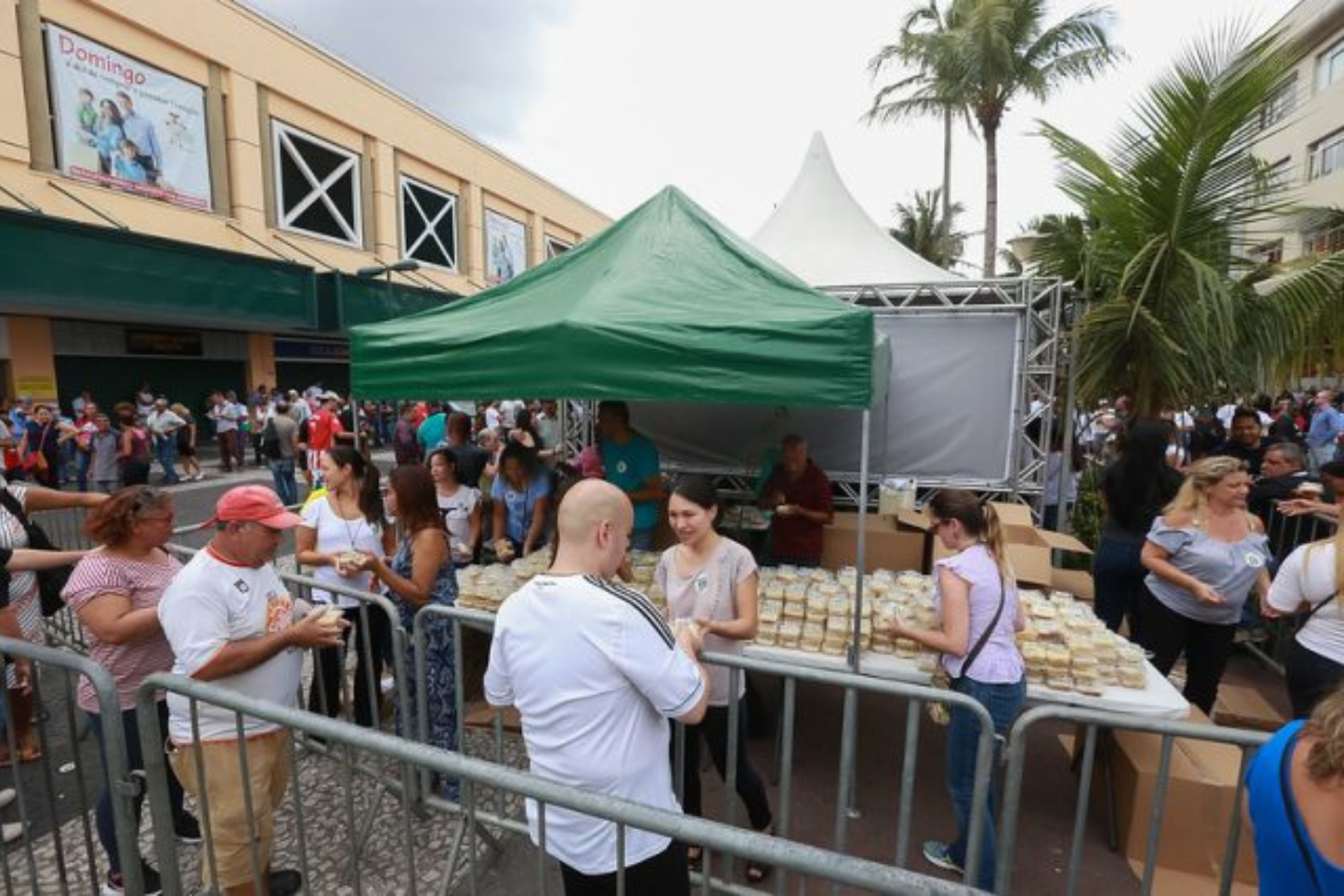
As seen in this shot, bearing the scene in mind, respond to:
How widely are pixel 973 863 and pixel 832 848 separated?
43.6 inches

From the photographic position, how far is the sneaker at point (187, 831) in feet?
10.3

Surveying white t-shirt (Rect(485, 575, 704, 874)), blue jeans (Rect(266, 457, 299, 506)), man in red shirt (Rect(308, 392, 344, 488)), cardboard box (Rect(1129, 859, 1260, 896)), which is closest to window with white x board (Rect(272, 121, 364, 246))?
man in red shirt (Rect(308, 392, 344, 488))

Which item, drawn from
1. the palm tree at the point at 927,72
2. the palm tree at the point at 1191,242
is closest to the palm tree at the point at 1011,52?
the palm tree at the point at 927,72

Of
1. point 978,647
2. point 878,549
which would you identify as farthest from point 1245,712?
point 978,647

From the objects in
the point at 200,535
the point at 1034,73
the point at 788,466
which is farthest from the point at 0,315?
the point at 1034,73

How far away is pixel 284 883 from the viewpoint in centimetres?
291

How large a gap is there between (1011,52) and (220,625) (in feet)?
56.4

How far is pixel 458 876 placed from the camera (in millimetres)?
3033

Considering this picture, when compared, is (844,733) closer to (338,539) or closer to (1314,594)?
(1314,594)

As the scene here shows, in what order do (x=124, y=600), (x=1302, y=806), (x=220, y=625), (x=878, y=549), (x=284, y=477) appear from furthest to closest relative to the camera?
(x=284, y=477) < (x=878, y=549) < (x=124, y=600) < (x=220, y=625) < (x=1302, y=806)

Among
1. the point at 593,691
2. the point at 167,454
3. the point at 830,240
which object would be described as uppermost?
the point at 830,240

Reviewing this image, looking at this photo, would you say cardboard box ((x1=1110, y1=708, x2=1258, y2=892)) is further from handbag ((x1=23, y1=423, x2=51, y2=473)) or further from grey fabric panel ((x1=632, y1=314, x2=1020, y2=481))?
handbag ((x1=23, y1=423, x2=51, y2=473))

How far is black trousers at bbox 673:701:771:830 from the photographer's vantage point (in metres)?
2.91

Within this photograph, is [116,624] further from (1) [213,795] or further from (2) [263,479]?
(2) [263,479]
